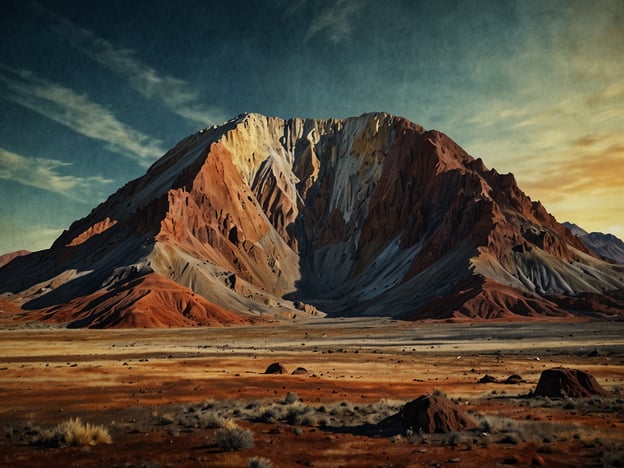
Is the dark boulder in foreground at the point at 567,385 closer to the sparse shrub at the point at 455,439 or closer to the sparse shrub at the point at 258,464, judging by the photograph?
the sparse shrub at the point at 455,439

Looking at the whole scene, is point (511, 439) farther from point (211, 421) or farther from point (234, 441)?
point (211, 421)

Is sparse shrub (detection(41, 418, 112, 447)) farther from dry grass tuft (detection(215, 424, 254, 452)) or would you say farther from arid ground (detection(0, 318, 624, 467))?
dry grass tuft (detection(215, 424, 254, 452))

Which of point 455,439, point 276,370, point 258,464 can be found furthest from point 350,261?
point 258,464

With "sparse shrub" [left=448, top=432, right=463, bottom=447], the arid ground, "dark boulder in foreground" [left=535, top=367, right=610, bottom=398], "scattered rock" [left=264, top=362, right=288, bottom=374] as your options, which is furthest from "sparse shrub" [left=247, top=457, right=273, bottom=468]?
"scattered rock" [left=264, top=362, right=288, bottom=374]

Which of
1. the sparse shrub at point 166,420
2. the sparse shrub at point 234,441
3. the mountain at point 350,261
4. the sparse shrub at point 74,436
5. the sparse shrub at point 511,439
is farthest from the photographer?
the mountain at point 350,261

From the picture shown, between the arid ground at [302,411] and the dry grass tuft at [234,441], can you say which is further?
the dry grass tuft at [234,441]

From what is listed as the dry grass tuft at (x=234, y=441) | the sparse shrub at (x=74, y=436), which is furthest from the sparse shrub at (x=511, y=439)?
the sparse shrub at (x=74, y=436)

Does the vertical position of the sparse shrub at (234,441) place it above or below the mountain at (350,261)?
below
